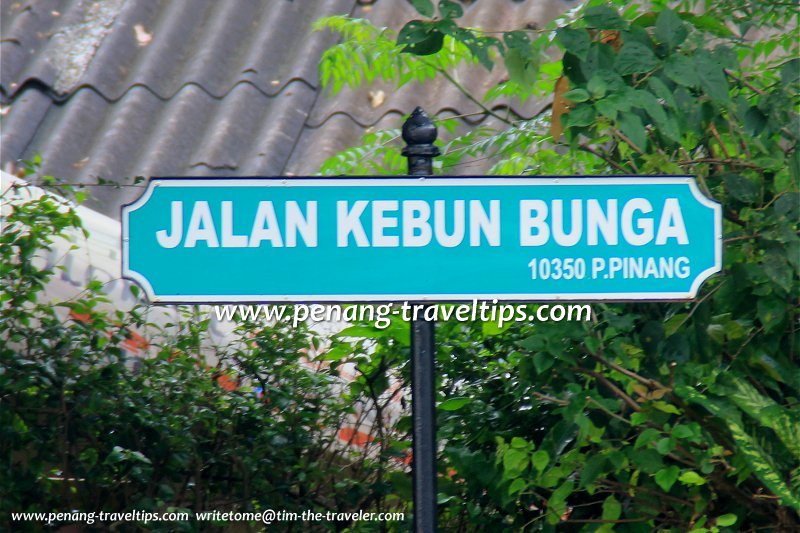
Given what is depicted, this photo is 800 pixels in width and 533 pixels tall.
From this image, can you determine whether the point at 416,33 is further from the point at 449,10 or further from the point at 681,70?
the point at 681,70

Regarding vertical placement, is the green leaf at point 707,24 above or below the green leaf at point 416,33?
above

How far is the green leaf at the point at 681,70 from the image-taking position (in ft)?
8.05

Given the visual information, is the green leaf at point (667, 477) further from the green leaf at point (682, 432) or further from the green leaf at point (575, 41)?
the green leaf at point (575, 41)

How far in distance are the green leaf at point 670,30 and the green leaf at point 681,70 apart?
5 centimetres

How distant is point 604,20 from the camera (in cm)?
246

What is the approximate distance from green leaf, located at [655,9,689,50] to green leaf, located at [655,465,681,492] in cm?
109

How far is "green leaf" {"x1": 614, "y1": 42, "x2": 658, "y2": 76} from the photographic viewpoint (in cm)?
247

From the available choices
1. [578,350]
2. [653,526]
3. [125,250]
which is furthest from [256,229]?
[653,526]

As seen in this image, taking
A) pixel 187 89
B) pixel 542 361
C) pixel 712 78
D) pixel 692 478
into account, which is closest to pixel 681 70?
pixel 712 78

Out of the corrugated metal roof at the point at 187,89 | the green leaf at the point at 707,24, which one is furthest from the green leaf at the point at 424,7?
the corrugated metal roof at the point at 187,89

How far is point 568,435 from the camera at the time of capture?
107 inches

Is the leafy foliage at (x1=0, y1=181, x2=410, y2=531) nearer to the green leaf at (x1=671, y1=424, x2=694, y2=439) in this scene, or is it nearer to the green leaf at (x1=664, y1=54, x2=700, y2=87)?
the green leaf at (x1=671, y1=424, x2=694, y2=439)

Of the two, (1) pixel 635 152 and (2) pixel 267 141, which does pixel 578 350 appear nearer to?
(1) pixel 635 152

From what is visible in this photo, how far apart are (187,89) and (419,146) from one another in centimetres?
377
